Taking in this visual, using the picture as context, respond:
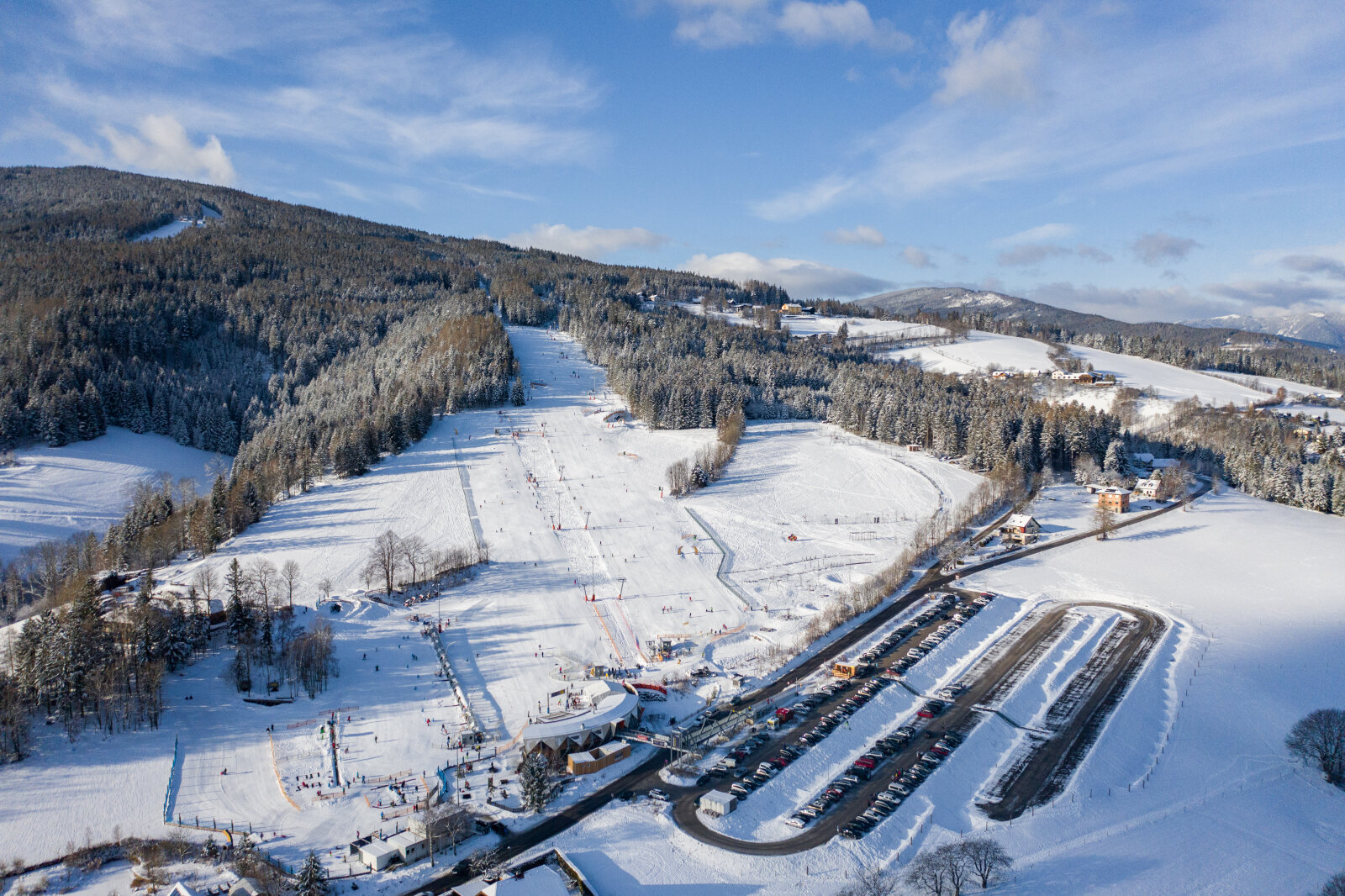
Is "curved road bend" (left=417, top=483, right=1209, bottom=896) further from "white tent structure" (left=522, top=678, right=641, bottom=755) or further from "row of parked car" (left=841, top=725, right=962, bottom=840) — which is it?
"row of parked car" (left=841, top=725, right=962, bottom=840)

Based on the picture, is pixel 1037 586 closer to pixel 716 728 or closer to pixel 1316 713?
pixel 1316 713

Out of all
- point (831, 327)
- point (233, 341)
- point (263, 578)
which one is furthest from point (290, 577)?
point (831, 327)

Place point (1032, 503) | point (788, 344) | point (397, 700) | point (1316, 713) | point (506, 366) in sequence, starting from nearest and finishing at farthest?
point (1316, 713) → point (397, 700) → point (1032, 503) → point (506, 366) → point (788, 344)

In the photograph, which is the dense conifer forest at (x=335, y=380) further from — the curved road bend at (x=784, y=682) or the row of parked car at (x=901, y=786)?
the row of parked car at (x=901, y=786)

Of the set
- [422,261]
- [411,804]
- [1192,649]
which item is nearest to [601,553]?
[411,804]

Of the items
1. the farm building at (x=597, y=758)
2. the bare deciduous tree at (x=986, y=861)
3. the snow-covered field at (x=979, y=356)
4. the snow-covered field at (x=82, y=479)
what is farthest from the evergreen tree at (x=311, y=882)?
the snow-covered field at (x=979, y=356)

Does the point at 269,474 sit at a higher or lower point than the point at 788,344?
lower
